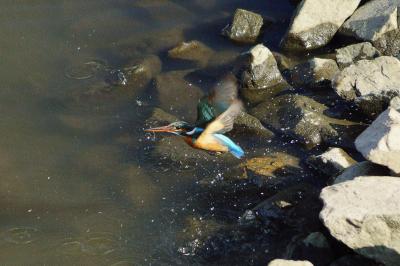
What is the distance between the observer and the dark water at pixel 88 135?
5.60 m

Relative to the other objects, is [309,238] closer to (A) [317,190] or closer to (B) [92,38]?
(A) [317,190]

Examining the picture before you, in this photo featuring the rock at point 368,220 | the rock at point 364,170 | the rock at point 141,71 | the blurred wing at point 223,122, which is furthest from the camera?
the rock at point 141,71

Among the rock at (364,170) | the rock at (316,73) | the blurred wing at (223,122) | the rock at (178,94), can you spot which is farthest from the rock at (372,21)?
the blurred wing at (223,122)

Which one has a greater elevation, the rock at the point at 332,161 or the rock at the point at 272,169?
the rock at the point at 332,161

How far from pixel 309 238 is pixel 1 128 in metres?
3.36

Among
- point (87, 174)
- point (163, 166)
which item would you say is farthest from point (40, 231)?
point (163, 166)

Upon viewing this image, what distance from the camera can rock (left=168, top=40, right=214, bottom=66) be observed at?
7.98 m

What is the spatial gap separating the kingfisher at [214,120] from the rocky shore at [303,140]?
0.75 metres

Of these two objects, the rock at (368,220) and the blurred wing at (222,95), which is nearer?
the rock at (368,220)

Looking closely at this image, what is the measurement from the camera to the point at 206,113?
16.7 feet

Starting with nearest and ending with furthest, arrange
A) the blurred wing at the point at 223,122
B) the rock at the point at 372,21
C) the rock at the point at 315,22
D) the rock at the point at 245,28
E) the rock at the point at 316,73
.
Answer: the blurred wing at the point at 223,122
the rock at the point at 316,73
the rock at the point at 372,21
the rock at the point at 315,22
the rock at the point at 245,28

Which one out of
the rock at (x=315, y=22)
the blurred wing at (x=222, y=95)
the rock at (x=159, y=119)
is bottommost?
the rock at (x=159, y=119)

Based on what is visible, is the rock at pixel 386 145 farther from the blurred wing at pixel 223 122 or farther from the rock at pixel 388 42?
the rock at pixel 388 42

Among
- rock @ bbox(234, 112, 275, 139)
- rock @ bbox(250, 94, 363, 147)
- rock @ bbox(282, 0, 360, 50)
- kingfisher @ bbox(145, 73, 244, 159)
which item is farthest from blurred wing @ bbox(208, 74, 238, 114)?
rock @ bbox(282, 0, 360, 50)
